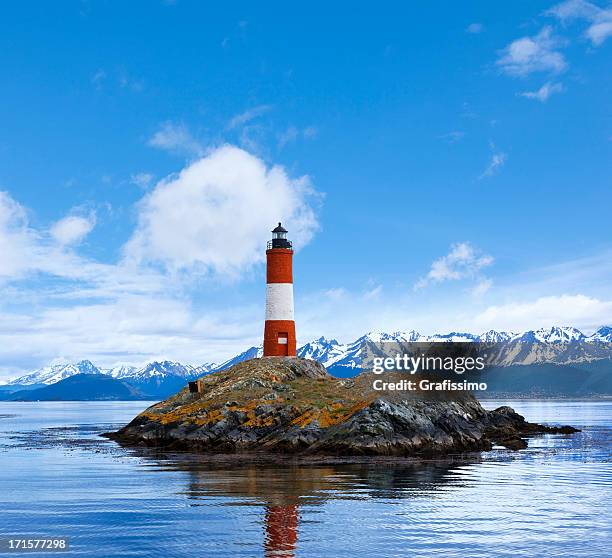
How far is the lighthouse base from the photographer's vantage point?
86438 mm

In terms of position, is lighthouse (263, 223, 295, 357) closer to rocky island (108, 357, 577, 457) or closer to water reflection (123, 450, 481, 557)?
rocky island (108, 357, 577, 457)

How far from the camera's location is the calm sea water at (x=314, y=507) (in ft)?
93.9

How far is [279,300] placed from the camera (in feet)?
282

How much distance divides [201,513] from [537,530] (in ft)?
46.5

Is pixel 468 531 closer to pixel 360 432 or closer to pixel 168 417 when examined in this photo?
pixel 360 432

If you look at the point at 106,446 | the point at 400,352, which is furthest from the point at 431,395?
the point at 106,446

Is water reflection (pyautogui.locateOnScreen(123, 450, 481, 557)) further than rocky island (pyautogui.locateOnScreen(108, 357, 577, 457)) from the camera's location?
No

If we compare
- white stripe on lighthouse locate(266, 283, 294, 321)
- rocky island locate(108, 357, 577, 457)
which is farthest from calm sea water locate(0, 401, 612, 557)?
white stripe on lighthouse locate(266, 283, 294, 321)

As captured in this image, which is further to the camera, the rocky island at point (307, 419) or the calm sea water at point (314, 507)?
the rocky island at point (307, 419)

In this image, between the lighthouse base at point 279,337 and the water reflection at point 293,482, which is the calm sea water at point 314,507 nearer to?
the water reflection at point 293,482

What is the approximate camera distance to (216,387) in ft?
274

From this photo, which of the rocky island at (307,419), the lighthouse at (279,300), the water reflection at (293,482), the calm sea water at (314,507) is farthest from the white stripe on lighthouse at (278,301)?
the calm sea water at (314,507)

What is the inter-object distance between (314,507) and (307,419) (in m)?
32.6

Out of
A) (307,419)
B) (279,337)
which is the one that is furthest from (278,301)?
(307,419)
